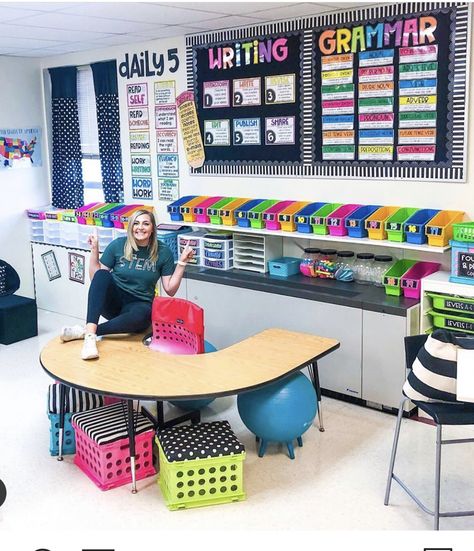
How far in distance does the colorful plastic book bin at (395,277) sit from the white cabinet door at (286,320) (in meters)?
0.26

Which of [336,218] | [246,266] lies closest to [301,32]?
[336,218]

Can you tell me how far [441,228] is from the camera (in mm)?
4238

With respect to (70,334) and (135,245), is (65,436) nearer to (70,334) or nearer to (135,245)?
(70,334)

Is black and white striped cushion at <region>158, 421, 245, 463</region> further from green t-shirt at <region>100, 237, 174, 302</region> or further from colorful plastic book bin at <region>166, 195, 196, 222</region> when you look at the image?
colorful plastic book bin at <region>166, 195, 196, 222</region>

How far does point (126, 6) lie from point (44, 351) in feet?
7.35

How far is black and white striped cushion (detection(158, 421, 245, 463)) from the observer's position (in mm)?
3451

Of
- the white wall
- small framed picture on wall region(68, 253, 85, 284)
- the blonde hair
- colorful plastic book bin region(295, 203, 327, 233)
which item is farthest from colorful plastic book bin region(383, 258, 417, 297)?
the white wall

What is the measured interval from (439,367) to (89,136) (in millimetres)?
4997

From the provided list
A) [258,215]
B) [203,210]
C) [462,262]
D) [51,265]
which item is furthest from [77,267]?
[462,262]

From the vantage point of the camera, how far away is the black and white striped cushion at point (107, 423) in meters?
3.67

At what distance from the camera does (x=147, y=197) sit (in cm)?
645

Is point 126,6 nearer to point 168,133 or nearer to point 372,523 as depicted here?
point 168,133

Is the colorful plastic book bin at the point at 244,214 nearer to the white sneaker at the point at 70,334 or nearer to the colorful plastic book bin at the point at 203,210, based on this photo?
the colorful plastic book bin at the point at 203,210

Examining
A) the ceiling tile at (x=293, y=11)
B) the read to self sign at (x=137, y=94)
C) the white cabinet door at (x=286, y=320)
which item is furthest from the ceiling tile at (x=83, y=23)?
the white cabinet door at (x=286, y=320)
